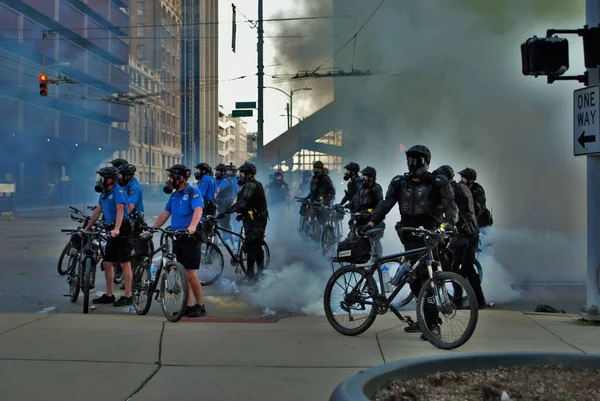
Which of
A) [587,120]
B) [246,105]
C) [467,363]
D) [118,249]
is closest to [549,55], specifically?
[587,120]

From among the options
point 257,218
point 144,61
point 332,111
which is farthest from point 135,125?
point 257,218

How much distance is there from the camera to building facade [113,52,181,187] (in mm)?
44375

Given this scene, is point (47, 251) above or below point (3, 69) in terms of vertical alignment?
below

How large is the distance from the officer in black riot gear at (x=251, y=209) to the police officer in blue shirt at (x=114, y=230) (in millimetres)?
1581

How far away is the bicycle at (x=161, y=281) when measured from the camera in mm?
5582

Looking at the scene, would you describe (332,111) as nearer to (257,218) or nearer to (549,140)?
(549,140)

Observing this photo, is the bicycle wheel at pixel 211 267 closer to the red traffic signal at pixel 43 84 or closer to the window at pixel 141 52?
the red traffic signal at pixel 43 84

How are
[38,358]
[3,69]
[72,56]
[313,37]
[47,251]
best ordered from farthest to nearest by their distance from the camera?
[72,56] < [3,69] < [313,37] < [47,251] < [38,358]

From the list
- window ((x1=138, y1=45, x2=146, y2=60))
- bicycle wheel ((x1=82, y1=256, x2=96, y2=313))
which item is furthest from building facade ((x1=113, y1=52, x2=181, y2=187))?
bicycle wheel ((x1=82, y1=256, x2=96, y2=313))

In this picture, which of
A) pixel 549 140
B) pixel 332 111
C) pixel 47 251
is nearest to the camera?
pixel 47 251

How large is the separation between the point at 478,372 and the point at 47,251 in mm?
10350

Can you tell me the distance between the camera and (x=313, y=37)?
20.8 meters

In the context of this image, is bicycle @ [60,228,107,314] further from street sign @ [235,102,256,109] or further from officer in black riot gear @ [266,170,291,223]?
street sign @ [235,102,256,109]

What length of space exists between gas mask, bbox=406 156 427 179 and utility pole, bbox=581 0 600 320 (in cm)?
154
